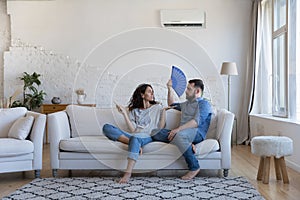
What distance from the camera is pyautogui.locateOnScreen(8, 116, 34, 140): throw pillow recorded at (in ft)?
11.6

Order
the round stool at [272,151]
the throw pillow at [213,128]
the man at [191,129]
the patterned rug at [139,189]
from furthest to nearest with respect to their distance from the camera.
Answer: the throw pillow at [213,128] < the man at [191,129] < the round stool at [272,151] < the patterned rug at [139,189]

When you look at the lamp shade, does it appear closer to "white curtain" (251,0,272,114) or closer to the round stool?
"white curtain" (251,0,272,114)

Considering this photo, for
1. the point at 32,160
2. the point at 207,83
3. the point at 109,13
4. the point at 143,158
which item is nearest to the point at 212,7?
the point at 207,83

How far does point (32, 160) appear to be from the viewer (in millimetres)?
3496

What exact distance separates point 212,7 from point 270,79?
1642 mm

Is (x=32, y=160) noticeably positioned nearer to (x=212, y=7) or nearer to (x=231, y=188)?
(x=231, y=188)

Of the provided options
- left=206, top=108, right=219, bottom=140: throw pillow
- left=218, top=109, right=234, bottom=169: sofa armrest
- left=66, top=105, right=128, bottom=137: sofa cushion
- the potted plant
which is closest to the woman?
left=66, top=105, right=128, bottom=137: sofa cushion

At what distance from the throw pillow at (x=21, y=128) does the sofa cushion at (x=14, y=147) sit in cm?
8

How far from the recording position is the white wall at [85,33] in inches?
244

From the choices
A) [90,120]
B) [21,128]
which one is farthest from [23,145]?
[90,120]

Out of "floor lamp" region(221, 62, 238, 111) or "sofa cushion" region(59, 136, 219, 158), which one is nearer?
"sofa cushion" region(59, 136, 219, 158)

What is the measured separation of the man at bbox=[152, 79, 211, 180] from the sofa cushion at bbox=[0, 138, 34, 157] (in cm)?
124

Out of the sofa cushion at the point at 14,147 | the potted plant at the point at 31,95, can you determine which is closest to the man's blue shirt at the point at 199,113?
the sofa cushion at the point at 14,147

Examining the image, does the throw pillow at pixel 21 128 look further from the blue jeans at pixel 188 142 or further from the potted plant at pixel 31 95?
the potted plant at pixel 31 95
